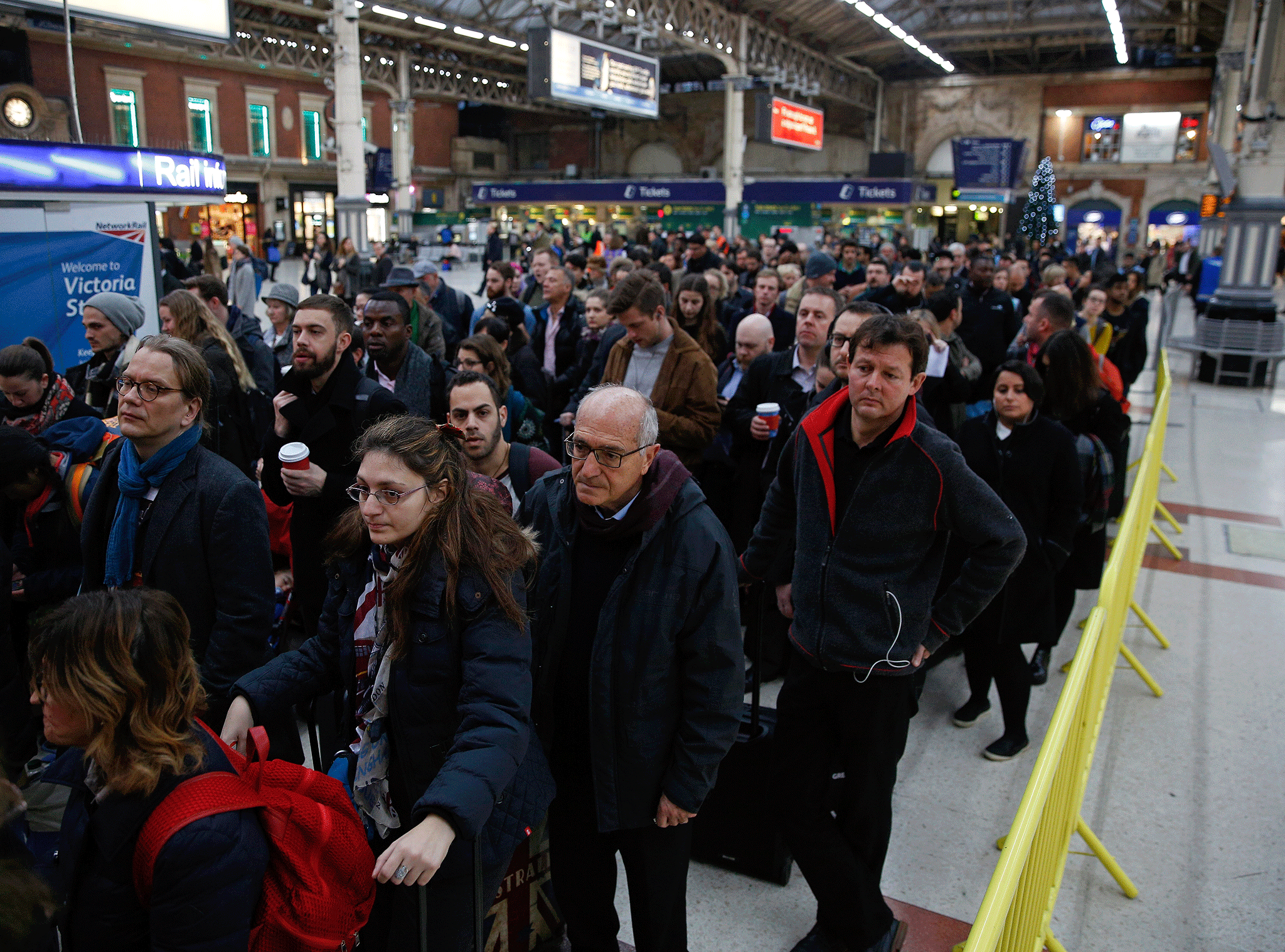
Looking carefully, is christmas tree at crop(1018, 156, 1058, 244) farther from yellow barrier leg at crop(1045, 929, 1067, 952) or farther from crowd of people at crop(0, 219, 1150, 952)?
yellow barrier leg at crop(1045, 929, 1067, 952)

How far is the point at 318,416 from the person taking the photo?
326 centimetres

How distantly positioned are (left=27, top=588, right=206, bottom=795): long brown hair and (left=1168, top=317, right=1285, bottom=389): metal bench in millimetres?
14896

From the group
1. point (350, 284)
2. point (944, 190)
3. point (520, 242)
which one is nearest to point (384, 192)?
point (520, 242)

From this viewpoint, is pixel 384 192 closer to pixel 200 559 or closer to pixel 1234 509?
pixel 1234 509

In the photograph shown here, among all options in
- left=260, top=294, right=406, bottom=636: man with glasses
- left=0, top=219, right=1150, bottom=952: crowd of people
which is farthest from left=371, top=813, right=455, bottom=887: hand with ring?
left=260, top=294, right=406, bottom=636: man with glasses

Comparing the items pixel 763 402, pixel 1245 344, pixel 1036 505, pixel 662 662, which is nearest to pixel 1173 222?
pixel 1245 344

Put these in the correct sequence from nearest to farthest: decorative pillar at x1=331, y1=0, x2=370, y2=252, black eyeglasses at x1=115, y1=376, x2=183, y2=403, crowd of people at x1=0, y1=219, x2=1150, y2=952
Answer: crowd of people at x1=0, y1=219, x2=1150, y2=952, black eyeglasses at x1=115, y1=376, x2=183, y2=403, decorative pillar at x1=331, y1=0, x2=370, y2=252

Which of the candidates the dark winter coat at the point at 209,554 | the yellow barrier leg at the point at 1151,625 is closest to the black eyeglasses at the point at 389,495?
the dark winter coat at the point at 209,554

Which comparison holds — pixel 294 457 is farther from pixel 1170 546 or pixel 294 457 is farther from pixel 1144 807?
pixel 1170 546

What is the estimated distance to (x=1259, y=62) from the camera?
12641 mm

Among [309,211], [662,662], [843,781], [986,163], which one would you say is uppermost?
[986,163]

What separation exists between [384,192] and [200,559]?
25335 mm

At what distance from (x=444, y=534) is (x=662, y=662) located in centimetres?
58

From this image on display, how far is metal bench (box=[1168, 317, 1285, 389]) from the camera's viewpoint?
12922 millimetres
